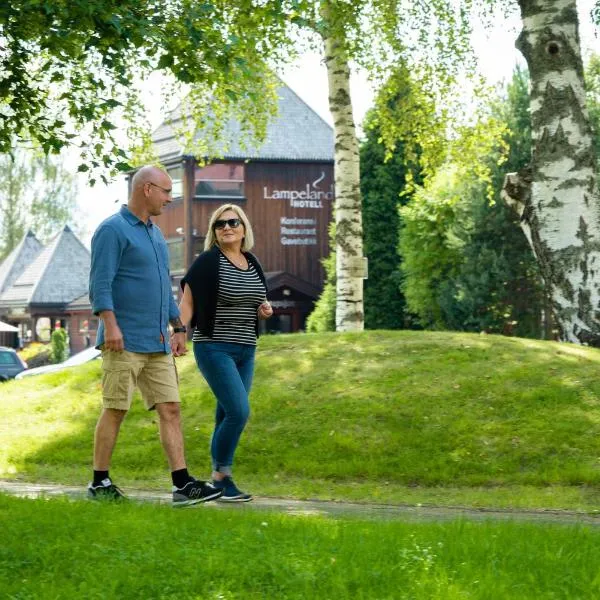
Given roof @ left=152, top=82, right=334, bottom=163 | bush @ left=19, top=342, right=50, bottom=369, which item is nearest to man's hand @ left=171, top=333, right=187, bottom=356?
roof @ left=152, top=82, right=334, bottom=163

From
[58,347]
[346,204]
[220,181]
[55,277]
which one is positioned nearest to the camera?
[346,204]

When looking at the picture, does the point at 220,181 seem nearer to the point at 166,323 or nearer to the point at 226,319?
the point at 226,319

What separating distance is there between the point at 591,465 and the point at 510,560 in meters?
5.10

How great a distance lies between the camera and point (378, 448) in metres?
11.9

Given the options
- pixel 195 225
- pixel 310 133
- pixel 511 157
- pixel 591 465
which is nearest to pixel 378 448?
pixel 591 465

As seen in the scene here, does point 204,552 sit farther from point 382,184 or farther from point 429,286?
point 382,184

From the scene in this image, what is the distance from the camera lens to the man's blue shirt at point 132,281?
26.9 ft

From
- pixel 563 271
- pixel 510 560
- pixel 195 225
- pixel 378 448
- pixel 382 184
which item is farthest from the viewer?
pixel 195 225

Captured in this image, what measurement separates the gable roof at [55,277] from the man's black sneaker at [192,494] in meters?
62.7

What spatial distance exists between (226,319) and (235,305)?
0.13 m

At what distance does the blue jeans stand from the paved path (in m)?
0.40

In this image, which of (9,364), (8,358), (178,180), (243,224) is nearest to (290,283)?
(178,180)

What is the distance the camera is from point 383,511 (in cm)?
888

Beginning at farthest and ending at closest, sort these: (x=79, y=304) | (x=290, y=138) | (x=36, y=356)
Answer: (x=79, y=304), (x=36, y=356), (x=290, y=138)
